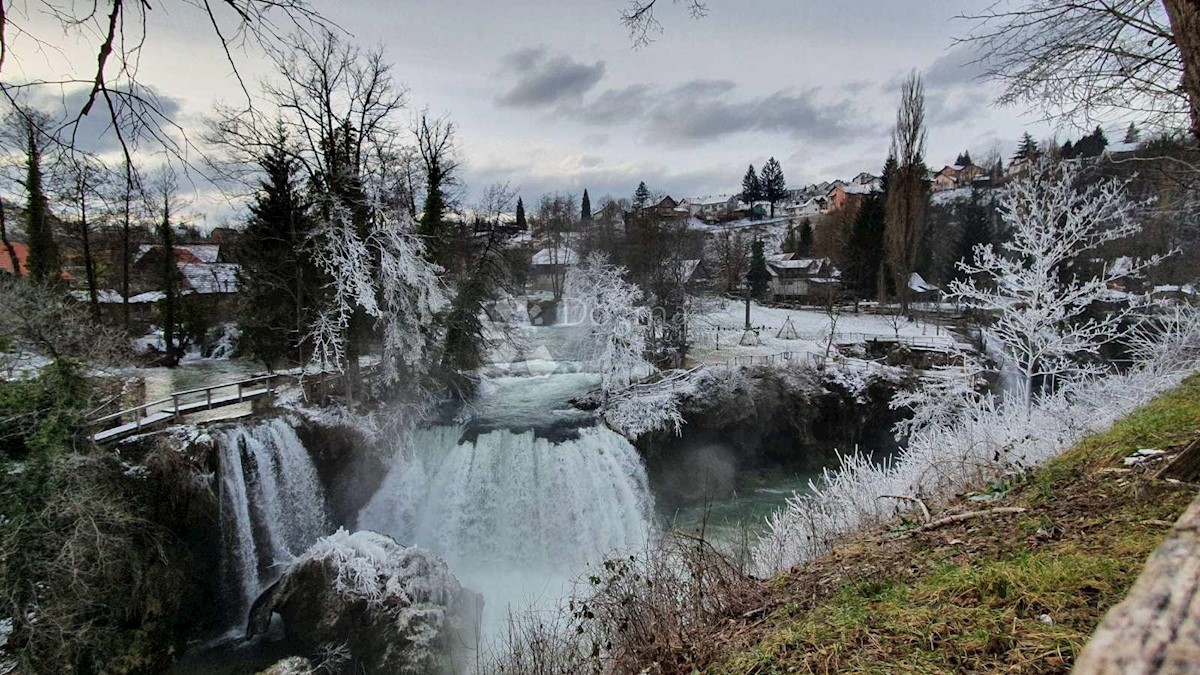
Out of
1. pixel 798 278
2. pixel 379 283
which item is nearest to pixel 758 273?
pixel 798 278

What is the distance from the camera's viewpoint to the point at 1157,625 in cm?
81

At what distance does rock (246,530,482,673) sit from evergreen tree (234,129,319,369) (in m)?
7.13

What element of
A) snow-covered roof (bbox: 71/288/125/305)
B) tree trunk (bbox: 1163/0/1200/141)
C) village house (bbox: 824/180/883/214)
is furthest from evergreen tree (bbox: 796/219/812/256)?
tree trunk (bbox: 1163/0/1200/141)

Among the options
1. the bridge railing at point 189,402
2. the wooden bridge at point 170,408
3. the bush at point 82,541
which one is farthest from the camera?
the bridge railing at point 189,402

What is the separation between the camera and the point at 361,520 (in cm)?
1355

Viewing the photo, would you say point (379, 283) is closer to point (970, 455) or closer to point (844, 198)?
point (970, 455)

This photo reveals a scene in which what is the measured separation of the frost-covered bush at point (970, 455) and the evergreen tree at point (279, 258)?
13.4m

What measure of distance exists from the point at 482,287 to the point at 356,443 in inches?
247

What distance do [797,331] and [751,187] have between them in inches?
2318

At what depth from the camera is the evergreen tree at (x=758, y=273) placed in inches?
1666

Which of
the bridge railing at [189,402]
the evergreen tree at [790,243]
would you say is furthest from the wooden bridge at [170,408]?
the evergreen tree at [790,243]

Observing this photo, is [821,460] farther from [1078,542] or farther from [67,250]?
[67,250]

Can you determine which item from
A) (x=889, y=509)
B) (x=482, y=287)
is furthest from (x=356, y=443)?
(x=889, y=509)

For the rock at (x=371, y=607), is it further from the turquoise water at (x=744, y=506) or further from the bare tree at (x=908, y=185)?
the bare tree at (x=908, y=185)
